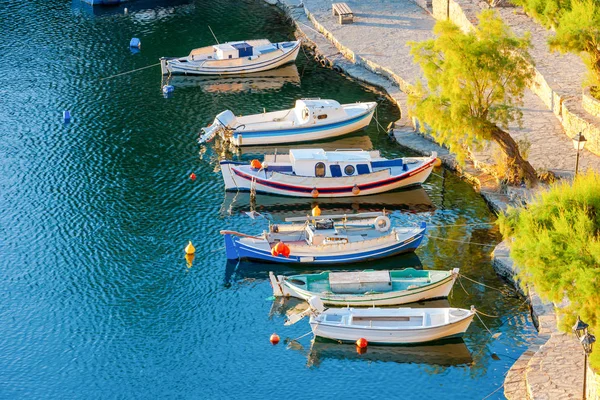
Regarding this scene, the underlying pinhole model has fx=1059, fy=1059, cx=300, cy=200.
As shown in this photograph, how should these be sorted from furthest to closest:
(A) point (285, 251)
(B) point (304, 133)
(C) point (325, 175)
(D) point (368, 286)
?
(B) point (304, 133)
(C) point (325, 175)
(A) point (285, 251)
(D) point (368, 286)

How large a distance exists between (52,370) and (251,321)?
31.1 ft

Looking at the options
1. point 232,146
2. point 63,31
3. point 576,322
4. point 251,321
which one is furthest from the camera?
point 63,31

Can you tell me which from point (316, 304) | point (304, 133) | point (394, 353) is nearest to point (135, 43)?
point (304, 133)

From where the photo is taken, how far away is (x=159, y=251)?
56.5 m

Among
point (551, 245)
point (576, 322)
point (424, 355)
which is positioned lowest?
point (424, 355)

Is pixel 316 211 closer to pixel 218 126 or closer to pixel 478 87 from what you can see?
pixel 478 87

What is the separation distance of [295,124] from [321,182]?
840cm

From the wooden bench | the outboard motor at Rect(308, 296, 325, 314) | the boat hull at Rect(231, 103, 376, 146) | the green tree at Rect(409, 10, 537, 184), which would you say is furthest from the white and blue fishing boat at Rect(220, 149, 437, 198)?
the wooden bench

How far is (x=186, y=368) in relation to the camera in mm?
47281

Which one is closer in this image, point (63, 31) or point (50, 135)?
point (50, 135)

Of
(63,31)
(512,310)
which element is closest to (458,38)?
(512,310)

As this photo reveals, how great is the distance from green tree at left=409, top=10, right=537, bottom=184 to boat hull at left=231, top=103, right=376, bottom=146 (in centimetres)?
951

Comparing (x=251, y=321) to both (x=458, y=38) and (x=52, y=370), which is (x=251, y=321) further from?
(x=458, y=38)

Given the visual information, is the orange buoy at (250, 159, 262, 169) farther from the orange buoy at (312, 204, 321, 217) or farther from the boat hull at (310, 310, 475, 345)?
the boat hull at (310, 310, 475, 345)
